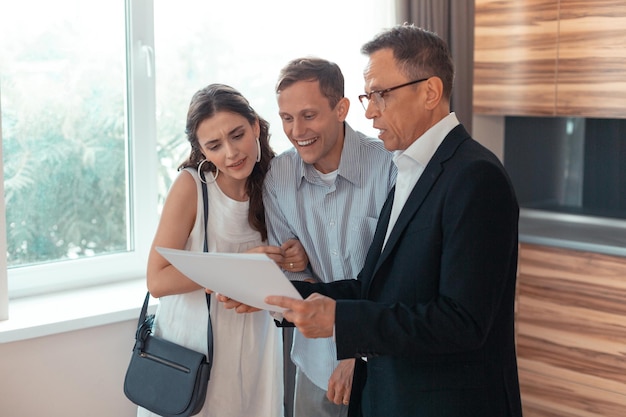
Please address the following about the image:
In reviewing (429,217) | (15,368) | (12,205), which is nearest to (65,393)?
(15,368)

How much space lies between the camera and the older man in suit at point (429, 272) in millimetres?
1561

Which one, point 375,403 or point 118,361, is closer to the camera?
point 375,403

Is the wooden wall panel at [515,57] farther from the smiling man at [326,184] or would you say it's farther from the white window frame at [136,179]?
the smiling man at [326,184]

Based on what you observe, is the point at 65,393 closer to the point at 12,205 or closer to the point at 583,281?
the point at 12,205

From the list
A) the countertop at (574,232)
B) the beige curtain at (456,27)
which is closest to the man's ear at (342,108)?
the countertop at (574,232)

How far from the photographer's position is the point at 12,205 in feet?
9.89

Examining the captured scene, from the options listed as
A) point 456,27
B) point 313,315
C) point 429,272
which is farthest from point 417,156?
point 456,27

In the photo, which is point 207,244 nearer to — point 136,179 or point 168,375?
point 168,375

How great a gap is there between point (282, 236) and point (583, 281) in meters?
1.60

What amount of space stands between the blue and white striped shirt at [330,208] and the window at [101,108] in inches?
45.1

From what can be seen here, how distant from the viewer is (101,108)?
10.5ft

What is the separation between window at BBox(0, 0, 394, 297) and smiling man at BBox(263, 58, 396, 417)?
1.15 m

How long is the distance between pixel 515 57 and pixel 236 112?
182 centimetres

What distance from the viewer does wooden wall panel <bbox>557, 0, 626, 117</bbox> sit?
333 centimetres
